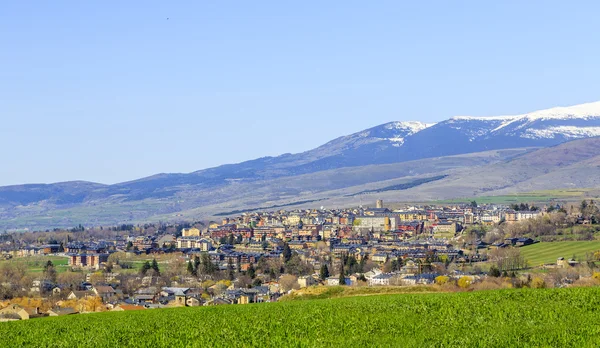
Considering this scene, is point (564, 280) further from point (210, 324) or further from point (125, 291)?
point (210, 324)

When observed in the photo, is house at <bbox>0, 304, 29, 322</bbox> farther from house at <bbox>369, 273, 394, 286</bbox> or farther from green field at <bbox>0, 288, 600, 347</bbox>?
house at <bbox>369, 273, 394, 286</bbox>

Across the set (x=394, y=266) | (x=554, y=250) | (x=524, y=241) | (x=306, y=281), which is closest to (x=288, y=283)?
(x=306, y=281)

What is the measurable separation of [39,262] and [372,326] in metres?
122

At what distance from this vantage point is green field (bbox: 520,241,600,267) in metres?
106

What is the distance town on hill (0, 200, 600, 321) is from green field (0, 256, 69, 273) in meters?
0.18

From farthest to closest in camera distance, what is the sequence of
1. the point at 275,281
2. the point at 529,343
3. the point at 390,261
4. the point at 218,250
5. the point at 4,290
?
1. the point at 218,250
2. the point at 390,261
3. the point at 275,281
4. the point at 4,290
5. the point at 529,343

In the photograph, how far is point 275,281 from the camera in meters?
107

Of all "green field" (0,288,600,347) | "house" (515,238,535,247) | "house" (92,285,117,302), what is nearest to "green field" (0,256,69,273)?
"house" (92,285,117,302)

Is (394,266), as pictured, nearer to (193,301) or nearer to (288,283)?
(288,283)

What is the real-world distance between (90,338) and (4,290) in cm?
7200

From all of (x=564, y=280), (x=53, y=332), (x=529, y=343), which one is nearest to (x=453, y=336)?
(x=529, y=343)

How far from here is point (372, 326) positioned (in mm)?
26672

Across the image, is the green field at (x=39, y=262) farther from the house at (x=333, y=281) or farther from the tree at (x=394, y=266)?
the tree at (x=394, y=266)

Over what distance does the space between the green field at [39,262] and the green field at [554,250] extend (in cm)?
5342
